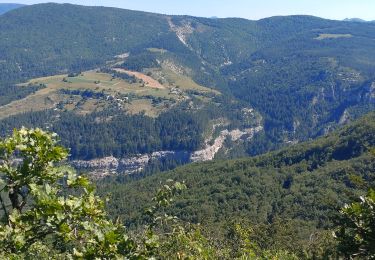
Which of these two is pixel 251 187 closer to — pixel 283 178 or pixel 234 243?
pixel 283 178

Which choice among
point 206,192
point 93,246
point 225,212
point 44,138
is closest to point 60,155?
point 44,138

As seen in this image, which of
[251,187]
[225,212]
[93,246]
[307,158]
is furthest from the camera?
[307,158]

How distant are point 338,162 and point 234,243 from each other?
330ft

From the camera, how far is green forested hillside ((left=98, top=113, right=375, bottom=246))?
364 feet

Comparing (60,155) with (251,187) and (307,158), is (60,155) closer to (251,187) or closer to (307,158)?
(251,187)

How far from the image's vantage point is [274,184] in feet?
446

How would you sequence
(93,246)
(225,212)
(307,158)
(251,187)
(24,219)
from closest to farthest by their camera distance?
(93,246) → (24,219) → (225,212) → (251,187) → (307,158)

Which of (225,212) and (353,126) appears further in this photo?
(353,126)

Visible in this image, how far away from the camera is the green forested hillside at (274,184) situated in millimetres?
111062

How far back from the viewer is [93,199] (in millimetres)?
7188

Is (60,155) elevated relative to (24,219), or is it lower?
elevated

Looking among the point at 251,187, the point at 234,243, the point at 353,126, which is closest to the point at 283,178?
the point at 251,187

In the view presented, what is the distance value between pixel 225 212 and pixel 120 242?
11417cm

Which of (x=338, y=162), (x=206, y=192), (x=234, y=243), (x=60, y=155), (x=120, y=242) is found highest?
(x=60, y=155)
